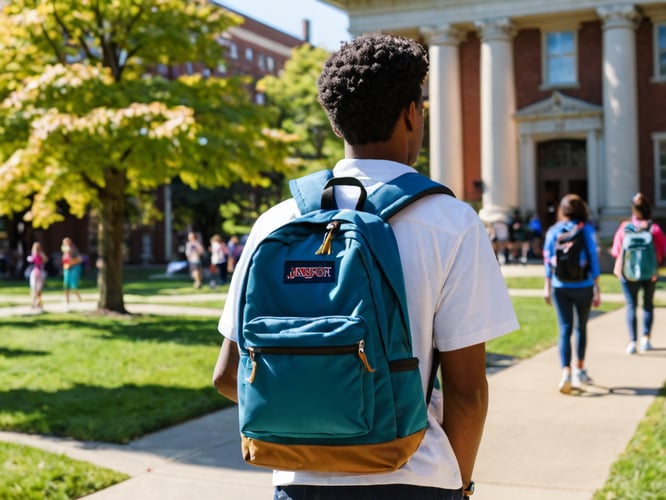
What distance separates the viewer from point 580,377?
29.6 ft

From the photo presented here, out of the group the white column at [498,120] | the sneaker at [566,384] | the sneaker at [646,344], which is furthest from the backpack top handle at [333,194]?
the white column at [498,120]

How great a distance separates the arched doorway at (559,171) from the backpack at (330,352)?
3352cm

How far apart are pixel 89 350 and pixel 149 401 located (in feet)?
13.0

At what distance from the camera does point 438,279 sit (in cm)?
212

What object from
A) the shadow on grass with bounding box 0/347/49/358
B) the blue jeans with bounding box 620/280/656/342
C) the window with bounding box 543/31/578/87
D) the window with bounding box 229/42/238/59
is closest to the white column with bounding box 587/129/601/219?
the window with bounding box 543/31/578/87

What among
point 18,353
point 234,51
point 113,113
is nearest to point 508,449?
point 18,353

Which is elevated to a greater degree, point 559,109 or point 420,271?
point 559,109

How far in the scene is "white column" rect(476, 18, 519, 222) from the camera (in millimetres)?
33531

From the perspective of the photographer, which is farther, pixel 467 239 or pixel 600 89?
pixel 600 89

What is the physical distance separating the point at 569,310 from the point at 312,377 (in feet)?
22.9

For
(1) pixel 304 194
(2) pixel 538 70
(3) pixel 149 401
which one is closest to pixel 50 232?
(2) pixel 538 70

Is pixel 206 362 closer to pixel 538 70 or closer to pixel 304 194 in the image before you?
pixel 304 194

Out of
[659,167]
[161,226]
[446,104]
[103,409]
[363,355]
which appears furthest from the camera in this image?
[161,226]

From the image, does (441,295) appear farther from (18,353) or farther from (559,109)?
(559,109)
